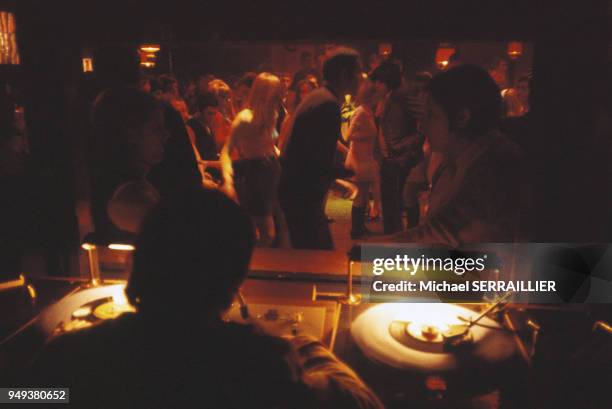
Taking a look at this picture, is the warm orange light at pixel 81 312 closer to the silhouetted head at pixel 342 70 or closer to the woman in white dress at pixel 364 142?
the silhouetted head at pixel 342 70

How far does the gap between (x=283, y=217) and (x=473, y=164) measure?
97cm

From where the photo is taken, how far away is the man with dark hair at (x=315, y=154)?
2.02m

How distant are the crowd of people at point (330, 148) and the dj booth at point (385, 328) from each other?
0.92ft

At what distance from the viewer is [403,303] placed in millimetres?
1402

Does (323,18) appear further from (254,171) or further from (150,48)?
(254,171)

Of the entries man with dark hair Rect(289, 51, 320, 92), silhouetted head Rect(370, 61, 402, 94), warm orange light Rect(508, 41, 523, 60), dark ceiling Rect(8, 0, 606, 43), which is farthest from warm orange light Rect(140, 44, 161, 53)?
man with dark hair Rect(289, 51, 320, 92)

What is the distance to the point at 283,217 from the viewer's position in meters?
2.16

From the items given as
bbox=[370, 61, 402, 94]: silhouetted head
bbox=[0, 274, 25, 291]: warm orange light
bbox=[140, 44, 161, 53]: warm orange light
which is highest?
bbox=[140, 44, 161, 53]: warm orange light

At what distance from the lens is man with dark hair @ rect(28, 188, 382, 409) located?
2.64 feet

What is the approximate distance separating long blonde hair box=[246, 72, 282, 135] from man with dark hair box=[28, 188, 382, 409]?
152 cm

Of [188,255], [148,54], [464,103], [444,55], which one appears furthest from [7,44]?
[444,55]

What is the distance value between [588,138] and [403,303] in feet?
2.38

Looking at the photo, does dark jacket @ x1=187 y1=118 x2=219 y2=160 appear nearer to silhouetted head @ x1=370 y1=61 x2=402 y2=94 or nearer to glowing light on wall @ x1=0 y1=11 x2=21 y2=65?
glowing light on wall @ x1=0 y1=11 x2=21 y2=65

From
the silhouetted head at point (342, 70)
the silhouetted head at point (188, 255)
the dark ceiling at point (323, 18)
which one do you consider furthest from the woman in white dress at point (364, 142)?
the silhouetted head at point (188, 255)
